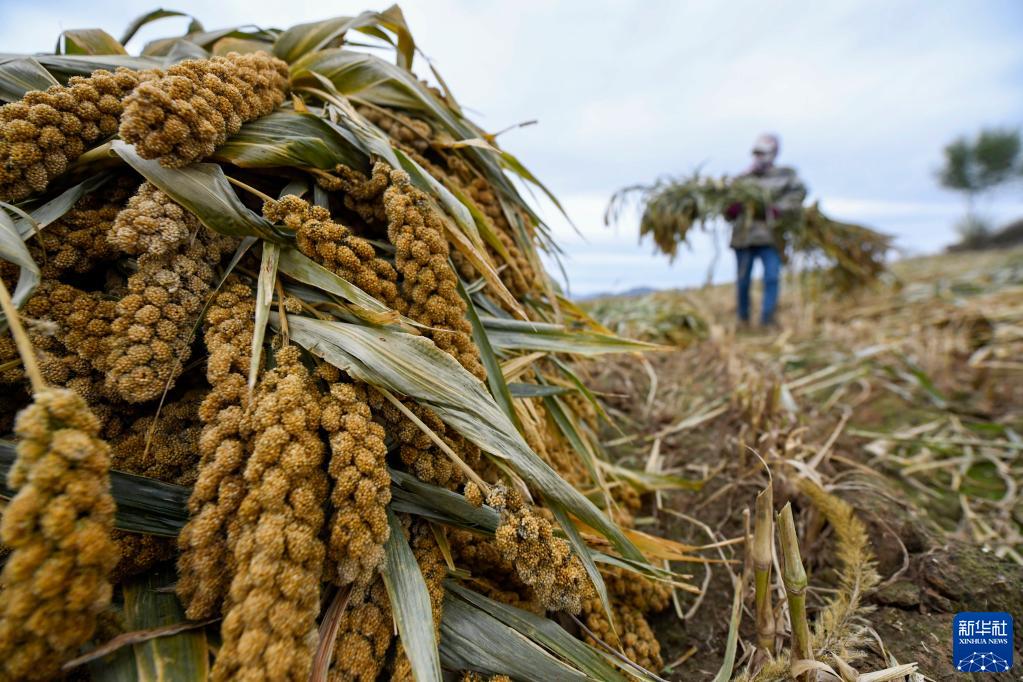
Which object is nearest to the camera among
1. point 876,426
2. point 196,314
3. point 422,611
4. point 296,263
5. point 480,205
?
point 422,611

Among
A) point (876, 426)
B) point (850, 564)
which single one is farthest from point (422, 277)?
point (876, 426)

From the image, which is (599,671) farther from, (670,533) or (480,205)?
(480,205)

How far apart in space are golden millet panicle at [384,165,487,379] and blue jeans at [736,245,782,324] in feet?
20.4

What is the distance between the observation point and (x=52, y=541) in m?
0.69

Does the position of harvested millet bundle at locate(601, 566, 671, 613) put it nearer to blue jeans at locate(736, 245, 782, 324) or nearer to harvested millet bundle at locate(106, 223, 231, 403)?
harvested millet bundle at locate(106, 223, 231, 403)

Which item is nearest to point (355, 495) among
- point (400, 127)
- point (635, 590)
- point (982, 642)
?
point (635, 590)

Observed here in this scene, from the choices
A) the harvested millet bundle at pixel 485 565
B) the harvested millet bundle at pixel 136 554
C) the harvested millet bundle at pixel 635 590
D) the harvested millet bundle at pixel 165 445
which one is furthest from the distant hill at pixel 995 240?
the harvested millet bundle at pixel 136 554

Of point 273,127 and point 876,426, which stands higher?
point 273,127

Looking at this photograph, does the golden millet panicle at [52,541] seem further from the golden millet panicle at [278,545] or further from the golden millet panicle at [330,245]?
the golden millet panicle at [330,245]

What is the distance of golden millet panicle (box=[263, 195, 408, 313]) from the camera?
1.17 m

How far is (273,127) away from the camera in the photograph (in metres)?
1.38

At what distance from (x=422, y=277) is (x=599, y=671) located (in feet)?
3.46

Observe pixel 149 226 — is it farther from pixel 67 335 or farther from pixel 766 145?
pixel 766 145

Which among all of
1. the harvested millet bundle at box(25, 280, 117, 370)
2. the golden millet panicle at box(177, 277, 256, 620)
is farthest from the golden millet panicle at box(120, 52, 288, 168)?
the golden millet panicle at box(177, 277, 256, 620)
